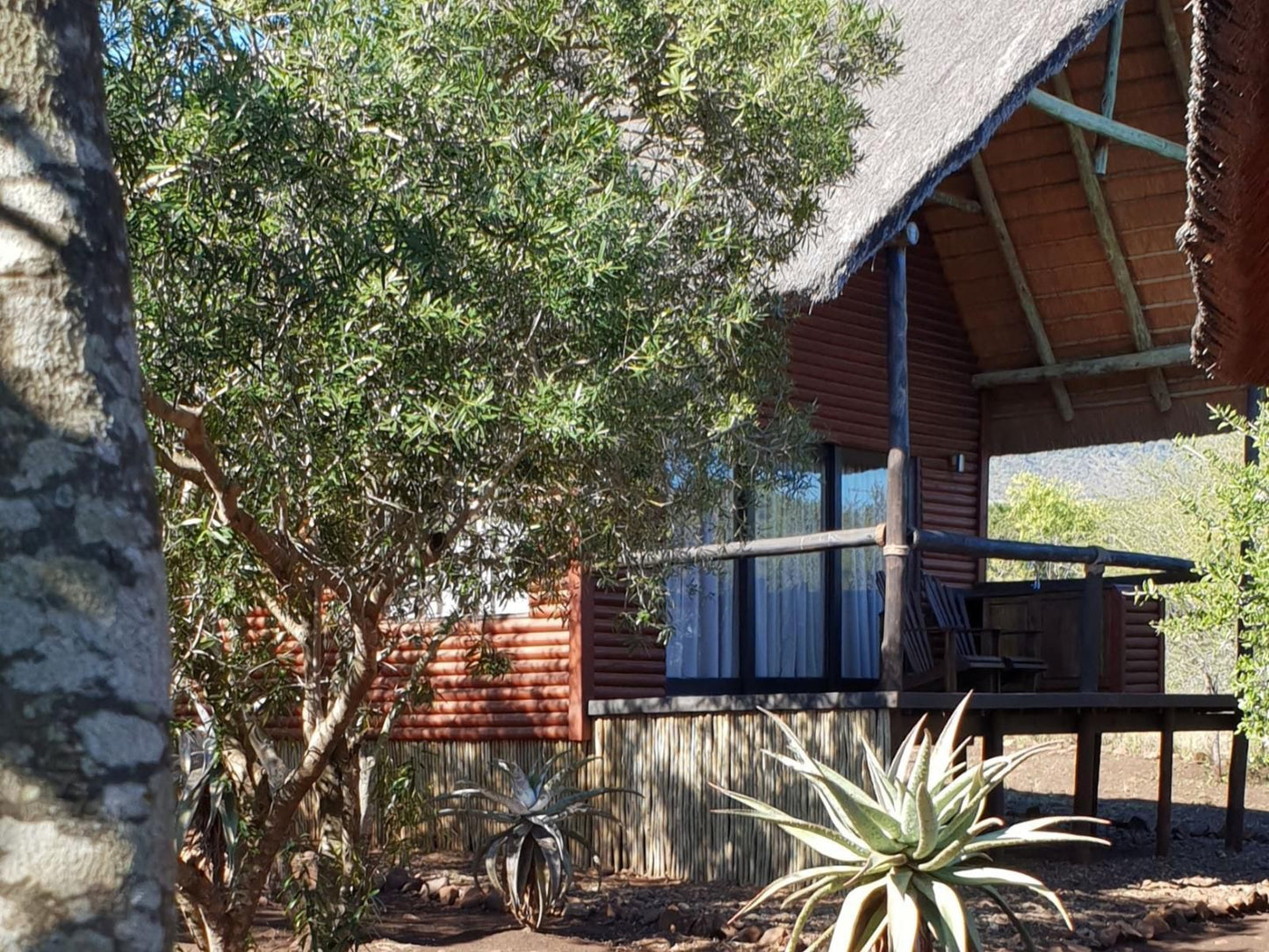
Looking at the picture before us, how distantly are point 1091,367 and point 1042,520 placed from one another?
21779 millimetres

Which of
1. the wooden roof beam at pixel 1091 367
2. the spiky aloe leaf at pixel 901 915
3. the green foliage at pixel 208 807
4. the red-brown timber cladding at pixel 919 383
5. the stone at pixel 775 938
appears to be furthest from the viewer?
the wooden roof beam at pixel 1091 367

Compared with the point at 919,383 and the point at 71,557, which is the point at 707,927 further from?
the point at 919,383

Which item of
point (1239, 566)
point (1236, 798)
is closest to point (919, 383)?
point (1236, 798)

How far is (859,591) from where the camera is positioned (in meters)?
13.7

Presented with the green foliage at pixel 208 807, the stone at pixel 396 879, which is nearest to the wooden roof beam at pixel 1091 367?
the stone at pixel 396 879

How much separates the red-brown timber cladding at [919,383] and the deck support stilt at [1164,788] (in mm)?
3109

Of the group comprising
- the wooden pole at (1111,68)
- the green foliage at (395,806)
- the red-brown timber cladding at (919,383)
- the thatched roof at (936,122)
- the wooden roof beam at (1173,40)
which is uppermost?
the wooden roof beam at (1173,40)

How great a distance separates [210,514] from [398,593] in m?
1.11

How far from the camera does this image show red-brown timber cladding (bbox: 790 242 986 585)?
43.9 ft

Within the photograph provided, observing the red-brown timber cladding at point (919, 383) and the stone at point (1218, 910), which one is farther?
the red-brown timber cladding at point (919, 383)

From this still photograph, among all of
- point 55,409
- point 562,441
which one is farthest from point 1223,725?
point 55,409

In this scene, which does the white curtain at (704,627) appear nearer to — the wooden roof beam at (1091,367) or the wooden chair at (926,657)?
the wooden chair at (926,657)

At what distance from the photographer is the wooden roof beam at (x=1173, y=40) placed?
39.6 ft

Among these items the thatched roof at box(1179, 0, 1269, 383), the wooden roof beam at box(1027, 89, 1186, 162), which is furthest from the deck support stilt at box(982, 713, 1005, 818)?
the thatched roof at box(1179, 0, 1269, 383)
